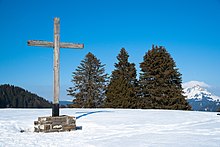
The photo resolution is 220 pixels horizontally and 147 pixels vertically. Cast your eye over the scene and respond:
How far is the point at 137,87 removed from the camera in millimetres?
28812

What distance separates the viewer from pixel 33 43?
380 inches

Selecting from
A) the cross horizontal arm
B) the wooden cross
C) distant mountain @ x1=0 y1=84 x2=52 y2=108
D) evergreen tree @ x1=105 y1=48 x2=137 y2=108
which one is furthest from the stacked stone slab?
distant mountain @ x1=0 y1=84 x2=52 y2=108

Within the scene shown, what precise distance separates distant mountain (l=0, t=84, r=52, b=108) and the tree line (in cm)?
3053

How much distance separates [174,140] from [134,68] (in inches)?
879

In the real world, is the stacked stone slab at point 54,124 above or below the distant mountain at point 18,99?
below

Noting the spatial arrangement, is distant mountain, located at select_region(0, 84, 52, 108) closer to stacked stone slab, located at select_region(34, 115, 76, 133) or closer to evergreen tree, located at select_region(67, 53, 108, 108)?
evergreen tree, located at select_region(67, 53, 108, 108)

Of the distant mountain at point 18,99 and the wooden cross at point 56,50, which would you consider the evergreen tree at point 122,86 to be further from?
the distant mountain at point 18,99

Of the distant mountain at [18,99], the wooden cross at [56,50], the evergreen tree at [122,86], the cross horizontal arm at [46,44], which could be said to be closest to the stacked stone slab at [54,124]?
the wooden cross at [56,50]

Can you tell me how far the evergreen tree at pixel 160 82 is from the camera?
89.1ft

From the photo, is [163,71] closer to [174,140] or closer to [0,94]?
[174,140]

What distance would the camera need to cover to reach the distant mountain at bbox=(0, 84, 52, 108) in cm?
5788

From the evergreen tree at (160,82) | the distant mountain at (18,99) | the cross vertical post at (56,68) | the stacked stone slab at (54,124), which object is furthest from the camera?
the distant mountain at (18,99)

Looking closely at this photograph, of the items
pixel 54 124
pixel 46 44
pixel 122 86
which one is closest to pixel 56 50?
pixel 46 44

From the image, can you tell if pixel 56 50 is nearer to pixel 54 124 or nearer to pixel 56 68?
pixel 56 68
